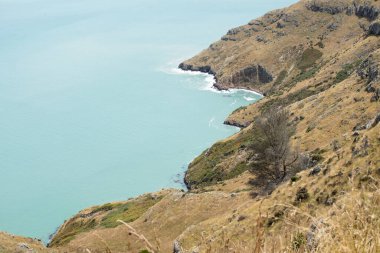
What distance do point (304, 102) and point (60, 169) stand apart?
79.6 meters

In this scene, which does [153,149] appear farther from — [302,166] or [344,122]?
[302,166]

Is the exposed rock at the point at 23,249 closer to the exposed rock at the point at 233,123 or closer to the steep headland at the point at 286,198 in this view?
the steep headland at the point at 286,198

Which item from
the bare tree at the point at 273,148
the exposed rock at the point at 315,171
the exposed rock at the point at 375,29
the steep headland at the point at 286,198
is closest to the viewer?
the steep headland at the point at 286,198

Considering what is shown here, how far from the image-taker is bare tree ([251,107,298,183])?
58.7 m

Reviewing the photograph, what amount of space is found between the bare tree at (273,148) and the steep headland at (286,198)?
2.30 metres

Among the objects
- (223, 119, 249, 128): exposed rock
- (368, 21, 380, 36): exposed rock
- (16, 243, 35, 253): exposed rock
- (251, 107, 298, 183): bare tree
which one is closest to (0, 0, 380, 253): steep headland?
(16, 243, 35, 253): exposed rock

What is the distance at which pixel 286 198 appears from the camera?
34.9 m

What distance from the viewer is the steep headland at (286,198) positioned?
6539 millimetres

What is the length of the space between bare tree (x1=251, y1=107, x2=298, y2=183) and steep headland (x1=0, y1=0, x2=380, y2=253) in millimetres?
2297

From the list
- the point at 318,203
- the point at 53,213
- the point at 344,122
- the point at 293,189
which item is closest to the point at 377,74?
the point at 344,122

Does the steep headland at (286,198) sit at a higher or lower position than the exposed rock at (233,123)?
higher

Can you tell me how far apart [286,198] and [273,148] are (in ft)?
80.0

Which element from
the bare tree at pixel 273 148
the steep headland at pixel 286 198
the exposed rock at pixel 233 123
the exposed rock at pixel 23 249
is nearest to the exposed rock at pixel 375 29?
the steep headland at pixel 286 198

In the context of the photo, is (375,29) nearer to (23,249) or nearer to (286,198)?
(286,198)
